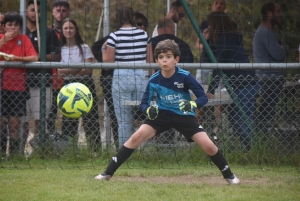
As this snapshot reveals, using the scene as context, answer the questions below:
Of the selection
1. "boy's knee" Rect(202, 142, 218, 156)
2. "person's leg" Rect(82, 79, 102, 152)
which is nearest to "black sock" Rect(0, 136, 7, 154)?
"person's leg" Rect(82, 79, 102, 152)

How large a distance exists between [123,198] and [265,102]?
302 cm

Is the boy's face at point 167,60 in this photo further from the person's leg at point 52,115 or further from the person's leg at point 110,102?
the person's leg at point 52,115

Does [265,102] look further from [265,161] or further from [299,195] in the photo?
[299,195]

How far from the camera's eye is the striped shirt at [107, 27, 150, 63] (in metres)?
8.43

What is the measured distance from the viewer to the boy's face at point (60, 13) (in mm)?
8961

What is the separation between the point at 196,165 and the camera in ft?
26.4

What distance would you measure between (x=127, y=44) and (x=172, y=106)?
6.49ft

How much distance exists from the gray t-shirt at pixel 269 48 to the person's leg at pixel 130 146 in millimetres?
2479

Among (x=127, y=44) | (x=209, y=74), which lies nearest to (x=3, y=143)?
(x=127, y=44)

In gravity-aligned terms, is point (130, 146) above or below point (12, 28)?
below

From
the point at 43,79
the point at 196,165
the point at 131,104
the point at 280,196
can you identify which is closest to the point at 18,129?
the point at 43,79

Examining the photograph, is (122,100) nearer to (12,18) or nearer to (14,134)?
(14,134)

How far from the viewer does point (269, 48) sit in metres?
8.56

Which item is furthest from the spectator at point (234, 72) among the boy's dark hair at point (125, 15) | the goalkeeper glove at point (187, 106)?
the goalkeeper glove at point (187, 106)
